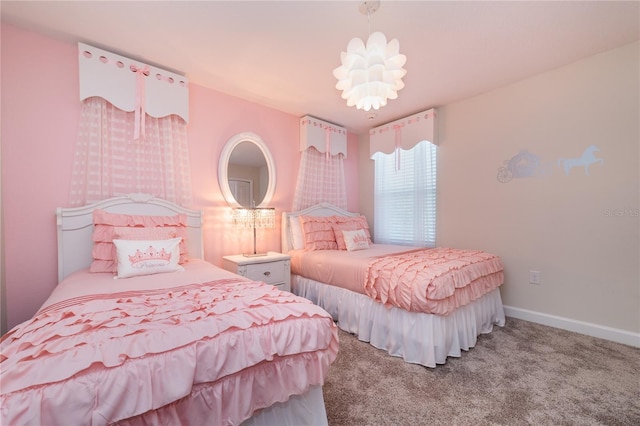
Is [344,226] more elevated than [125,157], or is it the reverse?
[125,157]

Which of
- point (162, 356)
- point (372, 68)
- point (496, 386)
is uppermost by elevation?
point (372, 68)

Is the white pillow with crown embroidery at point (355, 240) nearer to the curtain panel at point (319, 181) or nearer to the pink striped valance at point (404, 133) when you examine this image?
the curtain panel at point (319, 181)

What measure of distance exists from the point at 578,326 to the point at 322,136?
133 inches

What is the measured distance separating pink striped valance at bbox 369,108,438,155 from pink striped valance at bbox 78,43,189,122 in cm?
253

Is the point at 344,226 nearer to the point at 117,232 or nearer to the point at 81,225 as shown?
the point at 117,232

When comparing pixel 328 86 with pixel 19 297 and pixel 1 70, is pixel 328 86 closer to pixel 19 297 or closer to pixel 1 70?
pixel 1 70

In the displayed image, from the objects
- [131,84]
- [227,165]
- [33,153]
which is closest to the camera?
[33,153]

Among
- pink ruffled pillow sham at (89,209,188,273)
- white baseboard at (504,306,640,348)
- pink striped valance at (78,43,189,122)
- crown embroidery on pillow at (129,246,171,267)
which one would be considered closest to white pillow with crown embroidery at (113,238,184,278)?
crown embroidery on pillow at (129,246,171,267)

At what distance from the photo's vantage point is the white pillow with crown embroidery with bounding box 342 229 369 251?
3.10 meters

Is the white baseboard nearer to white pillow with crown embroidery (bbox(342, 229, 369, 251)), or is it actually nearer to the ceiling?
white pillow with crown embroidery (bbox(342, 229, 369, 251))

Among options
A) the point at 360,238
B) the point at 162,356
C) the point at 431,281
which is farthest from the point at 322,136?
the point at 162,356

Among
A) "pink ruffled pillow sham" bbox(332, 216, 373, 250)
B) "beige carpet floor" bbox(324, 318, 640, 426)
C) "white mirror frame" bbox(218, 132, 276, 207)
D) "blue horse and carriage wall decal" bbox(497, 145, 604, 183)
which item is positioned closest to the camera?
"beige carpet floor" bbox(324, 318, 640, 426)

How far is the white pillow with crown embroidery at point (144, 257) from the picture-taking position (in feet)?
5.93

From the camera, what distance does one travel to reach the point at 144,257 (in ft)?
6.14
